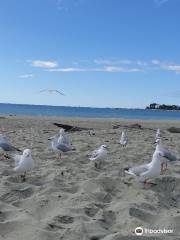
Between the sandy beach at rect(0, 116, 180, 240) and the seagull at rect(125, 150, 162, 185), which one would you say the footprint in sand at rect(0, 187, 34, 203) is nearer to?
the sandy beach at rect(0, 116, 180, 240)

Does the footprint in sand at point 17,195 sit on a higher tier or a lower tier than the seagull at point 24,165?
lower

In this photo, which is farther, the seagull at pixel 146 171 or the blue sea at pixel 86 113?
the blue sea at pixel 86 113

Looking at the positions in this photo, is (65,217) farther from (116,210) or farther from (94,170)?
(94,170)

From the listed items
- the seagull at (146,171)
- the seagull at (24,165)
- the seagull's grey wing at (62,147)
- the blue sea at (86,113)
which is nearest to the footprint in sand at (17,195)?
the seagull at (24,165)

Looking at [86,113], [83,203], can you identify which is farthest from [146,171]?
[86,113]

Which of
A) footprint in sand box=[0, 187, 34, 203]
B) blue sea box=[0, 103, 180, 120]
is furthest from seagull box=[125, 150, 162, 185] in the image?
blue sea box=[0, 103, 180, 120]

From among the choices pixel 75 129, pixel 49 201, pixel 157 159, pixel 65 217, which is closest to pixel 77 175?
pixel 157 159

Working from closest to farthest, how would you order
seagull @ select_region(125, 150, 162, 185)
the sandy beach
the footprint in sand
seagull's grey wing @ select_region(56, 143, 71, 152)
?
the sandy beach → the footprint in sand → seagull @ select_region(125, 150, 162, 185) → seagull's grey wing @ select_region(56, 143, 71, 152)

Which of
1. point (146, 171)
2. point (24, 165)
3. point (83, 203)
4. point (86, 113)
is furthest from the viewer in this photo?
point (86, 113)

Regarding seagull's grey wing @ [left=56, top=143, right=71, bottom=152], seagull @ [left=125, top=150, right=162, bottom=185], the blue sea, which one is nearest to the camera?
seagull @ [left=125, top=150, right=162, bottom=185]

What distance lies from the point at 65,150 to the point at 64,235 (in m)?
6.32

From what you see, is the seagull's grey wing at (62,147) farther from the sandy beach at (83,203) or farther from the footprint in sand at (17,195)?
the footprint in sand at (17,195)

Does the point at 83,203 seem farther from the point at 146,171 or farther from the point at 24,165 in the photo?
the point at 24,165

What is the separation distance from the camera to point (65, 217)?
5352mm
